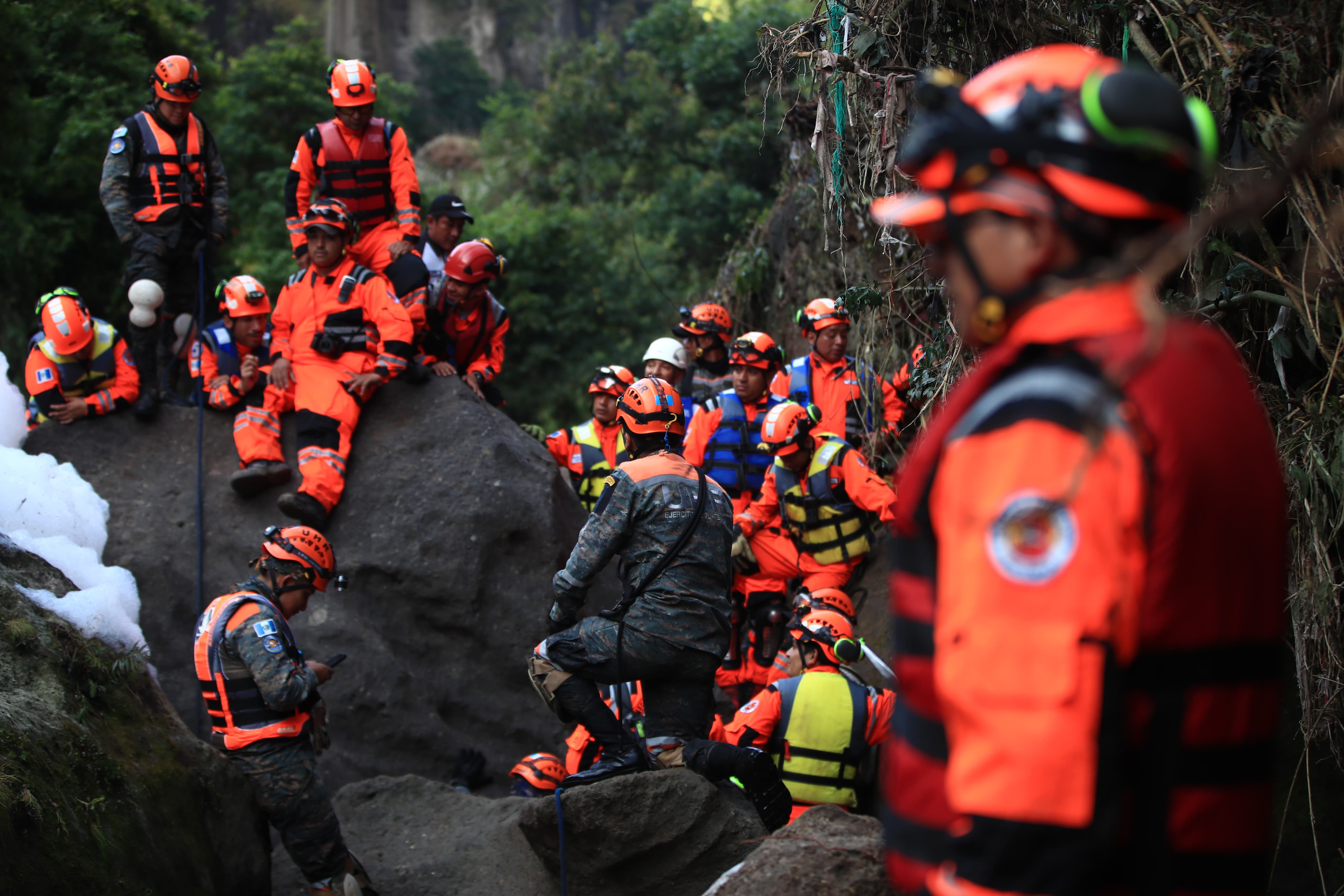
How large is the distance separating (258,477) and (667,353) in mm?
3436

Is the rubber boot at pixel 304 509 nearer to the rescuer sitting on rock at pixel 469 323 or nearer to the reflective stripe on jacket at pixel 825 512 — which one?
the rescuer sitting on rock at pixel 469 323

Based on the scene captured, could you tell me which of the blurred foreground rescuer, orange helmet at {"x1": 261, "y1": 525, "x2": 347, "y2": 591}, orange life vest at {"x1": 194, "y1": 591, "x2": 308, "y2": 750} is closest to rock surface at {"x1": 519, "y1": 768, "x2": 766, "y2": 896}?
orange life vest at {"x1": 194, "y1": 591, "x2": 308, "y2": 750}

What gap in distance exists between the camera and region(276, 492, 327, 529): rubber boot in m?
7.18

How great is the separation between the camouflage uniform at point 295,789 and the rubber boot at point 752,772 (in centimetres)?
182

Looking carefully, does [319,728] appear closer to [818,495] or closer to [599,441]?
[818,495]

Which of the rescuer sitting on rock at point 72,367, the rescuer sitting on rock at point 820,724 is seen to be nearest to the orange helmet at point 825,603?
the rescuer sitting on rock at point 820,724

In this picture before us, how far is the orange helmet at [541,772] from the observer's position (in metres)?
6.34

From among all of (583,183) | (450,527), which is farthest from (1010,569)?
(583,183)

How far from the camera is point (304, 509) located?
→ 7180mm

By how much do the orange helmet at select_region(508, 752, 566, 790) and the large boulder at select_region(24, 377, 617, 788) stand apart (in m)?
0.84

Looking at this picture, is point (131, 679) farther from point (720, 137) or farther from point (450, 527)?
point (720, 137)

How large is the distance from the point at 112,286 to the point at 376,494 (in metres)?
8.38

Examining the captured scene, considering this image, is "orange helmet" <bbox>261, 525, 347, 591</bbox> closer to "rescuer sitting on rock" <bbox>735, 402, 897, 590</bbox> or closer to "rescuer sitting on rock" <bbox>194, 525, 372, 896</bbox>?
"rescuer sitting on rock" <bbox>194, 525, 372, 896</bbox>

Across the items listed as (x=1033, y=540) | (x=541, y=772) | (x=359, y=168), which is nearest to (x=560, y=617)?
(x=541, y=772)
